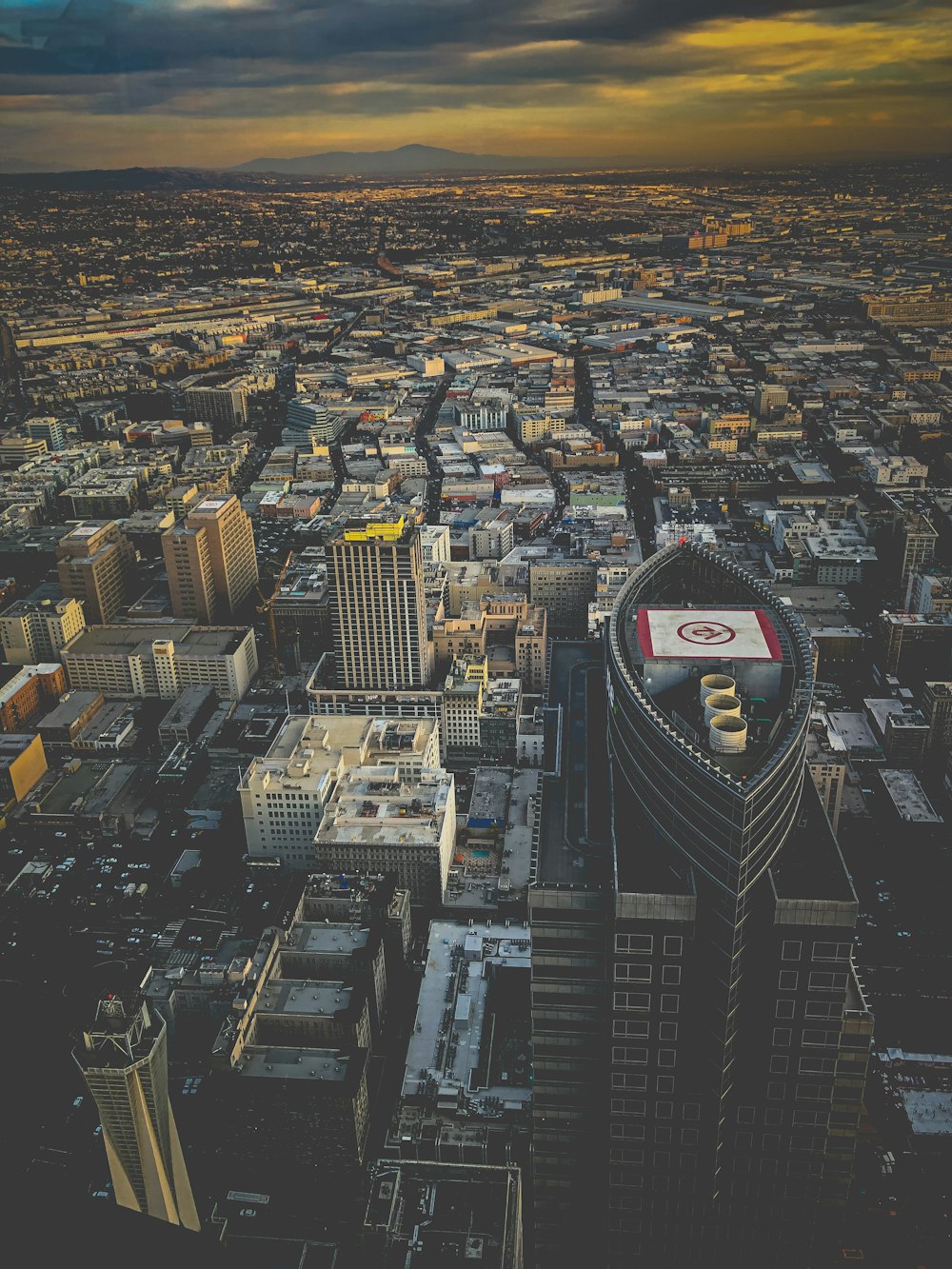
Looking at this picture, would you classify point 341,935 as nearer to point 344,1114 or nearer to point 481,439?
point 344,1114

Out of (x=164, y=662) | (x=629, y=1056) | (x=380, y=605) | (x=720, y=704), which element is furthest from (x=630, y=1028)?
(x=164, y=662)

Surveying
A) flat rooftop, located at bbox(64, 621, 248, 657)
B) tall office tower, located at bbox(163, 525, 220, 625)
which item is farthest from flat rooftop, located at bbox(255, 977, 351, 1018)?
tall office tower, located at bbox(163, 525, 220, 625)

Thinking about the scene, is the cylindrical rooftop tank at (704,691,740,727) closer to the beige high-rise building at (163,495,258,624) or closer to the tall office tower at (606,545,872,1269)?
the tall office tower at (606,545,872,1269)

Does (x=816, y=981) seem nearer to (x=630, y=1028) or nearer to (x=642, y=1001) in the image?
(x=642, y=1001)

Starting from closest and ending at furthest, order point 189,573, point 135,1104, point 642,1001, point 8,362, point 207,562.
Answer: point 642,1001 < point 135,1104 < point 189,573 < point 207,562 < point 8,362

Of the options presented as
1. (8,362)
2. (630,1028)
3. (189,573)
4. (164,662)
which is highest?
(630,1028)

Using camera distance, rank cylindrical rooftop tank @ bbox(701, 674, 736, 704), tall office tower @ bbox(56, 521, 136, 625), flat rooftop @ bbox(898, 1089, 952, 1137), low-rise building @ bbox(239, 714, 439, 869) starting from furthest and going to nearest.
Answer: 1. tall office tower @ bbox(56, 521, 136, 625)
2. low-rise building @ bbox(239, 714, 439, 869)
3. flat rooftop @ bbox(898, 1089, 952, 1137)
4. cylindrical rooftop tank @ bbox(701, 674, 736, 704)
